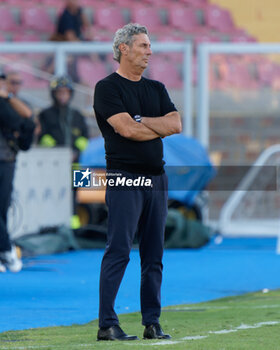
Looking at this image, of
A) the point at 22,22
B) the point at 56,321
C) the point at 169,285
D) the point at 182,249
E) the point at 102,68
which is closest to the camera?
the point at 56,321

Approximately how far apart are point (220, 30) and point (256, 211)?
7.96 m

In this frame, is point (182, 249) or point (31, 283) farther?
point (182, 249)

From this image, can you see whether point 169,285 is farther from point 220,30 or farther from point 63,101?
point 220,30

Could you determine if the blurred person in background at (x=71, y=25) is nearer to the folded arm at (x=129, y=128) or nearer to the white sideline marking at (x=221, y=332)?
the white sideline marking at (x=221, y=332)

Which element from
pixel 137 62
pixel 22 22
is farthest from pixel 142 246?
pixel 22 22

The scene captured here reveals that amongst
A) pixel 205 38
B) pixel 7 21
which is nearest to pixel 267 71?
pixel 205 38

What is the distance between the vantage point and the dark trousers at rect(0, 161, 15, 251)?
9.70m

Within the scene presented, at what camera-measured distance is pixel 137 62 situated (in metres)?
5.36

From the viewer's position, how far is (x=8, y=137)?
31.8 feet

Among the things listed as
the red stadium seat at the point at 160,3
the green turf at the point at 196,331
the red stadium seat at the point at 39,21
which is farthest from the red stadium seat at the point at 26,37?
the green turf at the point at 196,331

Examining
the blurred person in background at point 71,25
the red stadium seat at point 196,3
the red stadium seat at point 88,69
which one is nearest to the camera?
the red stadium seat at point 88,69

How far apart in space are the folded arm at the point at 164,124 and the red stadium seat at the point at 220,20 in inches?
641

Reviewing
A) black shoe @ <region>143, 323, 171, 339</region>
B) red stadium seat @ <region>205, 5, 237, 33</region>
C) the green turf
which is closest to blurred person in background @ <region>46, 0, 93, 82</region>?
red stadium seat @ <region>205, 5, 237, 33</region>

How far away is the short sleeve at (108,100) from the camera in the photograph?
17.4ft
